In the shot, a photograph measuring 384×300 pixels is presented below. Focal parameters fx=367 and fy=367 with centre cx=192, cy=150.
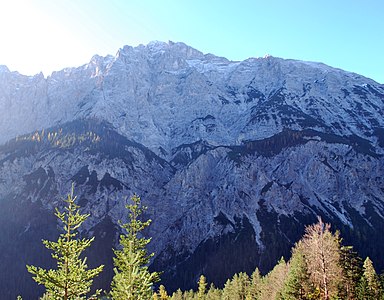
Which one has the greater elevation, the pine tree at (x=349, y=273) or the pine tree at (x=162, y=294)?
the pine tree at (x=162, y=294)

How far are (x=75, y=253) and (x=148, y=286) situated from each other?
481 cm

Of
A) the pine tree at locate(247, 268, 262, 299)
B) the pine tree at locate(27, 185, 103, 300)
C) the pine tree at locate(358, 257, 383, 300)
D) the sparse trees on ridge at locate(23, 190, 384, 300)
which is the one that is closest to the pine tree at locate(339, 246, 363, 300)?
the sparse trees on ridge at locate(23, 190, 384, 300)

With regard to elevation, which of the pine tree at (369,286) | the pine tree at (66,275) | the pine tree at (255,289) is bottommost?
the pine tree at (66,275)

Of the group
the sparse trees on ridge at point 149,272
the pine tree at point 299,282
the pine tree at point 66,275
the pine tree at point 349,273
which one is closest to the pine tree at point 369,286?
the sparse trees on ridge at point 149,272

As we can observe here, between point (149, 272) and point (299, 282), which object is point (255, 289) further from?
point (149, 272)

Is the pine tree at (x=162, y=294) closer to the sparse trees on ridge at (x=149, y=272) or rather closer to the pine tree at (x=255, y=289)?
the sparse trees on ridge at (x=149, y=272)

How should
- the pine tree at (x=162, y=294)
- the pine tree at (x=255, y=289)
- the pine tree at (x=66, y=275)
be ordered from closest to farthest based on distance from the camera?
the pine tree at (x=66, y=275) < the pine tree at (x=255, y=289) < the pine tree at (x=162, y=294)

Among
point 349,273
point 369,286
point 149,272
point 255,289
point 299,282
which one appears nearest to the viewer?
point 149,272

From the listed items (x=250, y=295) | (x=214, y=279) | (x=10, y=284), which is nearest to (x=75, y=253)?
(x=250, y=295)

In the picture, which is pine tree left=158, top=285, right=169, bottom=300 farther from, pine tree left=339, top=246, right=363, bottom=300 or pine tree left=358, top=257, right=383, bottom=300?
pine tree left=358, top=257, right=383, bottom=300

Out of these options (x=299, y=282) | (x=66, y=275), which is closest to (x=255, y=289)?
(x=299, y=282)

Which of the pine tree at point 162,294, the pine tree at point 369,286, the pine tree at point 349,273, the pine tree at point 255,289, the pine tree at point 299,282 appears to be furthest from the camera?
the pine tree at point 162,294

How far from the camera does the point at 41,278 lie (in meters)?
20.6

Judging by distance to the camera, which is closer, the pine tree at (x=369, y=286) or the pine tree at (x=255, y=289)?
the pine tree at (x=369, y=286)
